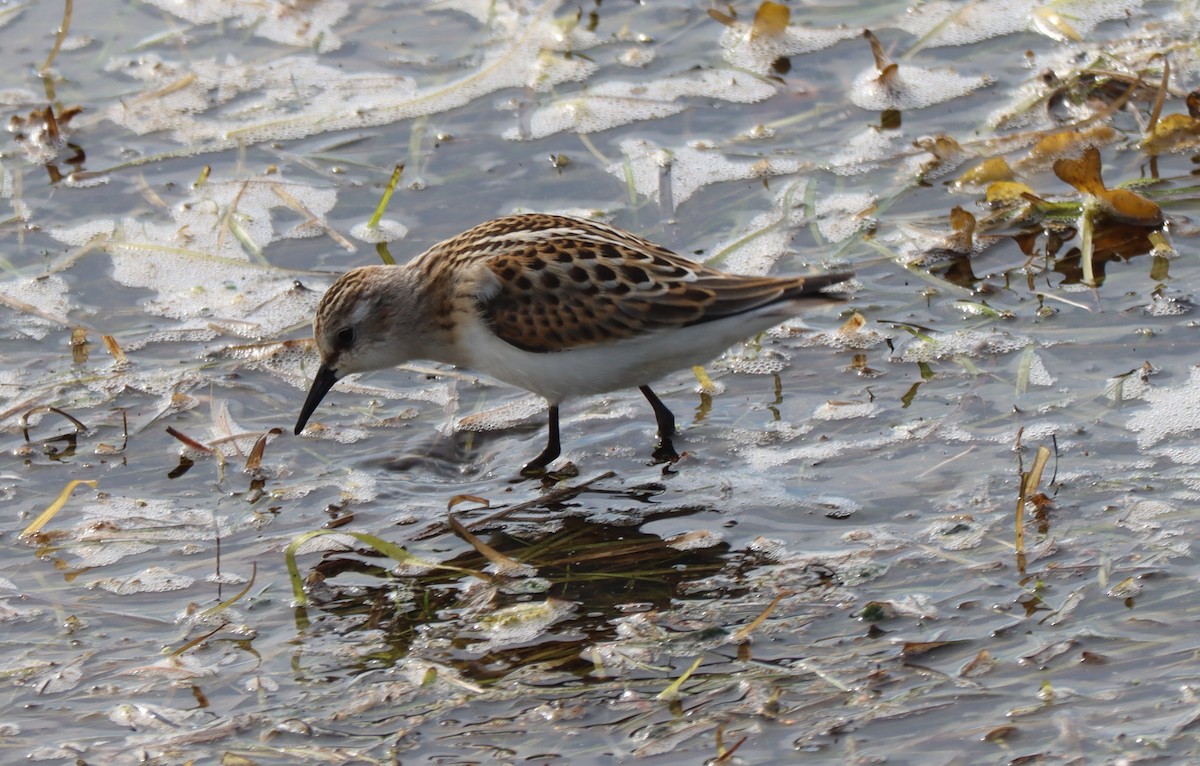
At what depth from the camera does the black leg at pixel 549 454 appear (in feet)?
18.7

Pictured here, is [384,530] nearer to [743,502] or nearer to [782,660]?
[743,502]

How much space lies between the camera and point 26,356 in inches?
256

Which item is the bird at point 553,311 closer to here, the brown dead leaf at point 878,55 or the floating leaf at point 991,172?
the floating leaf at point 991,172

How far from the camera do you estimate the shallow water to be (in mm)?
4305

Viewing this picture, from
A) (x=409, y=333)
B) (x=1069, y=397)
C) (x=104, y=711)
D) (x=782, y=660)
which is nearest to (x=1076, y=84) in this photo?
(x=1069, y=397)

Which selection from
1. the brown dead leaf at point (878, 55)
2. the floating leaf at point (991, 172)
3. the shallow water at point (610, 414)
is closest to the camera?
the shallow water at point (610, 414)

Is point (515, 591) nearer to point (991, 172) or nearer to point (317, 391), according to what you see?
point (317, 391)

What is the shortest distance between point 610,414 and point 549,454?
535 mm

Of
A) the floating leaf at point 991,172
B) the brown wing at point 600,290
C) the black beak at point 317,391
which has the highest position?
the floating leaf at point 991,172

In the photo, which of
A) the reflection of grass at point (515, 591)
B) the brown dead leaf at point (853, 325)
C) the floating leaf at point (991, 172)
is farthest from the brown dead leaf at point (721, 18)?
the reflection of grass at point (515, 591)

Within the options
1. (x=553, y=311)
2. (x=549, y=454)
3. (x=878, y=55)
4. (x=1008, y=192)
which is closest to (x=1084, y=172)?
(x=1008, y=192)

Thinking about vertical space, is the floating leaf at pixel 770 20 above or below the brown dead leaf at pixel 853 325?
above

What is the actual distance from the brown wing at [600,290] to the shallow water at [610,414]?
1.90 ft

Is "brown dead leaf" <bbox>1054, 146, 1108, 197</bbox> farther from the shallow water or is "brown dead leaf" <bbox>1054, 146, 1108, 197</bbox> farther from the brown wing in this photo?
the brown wing
